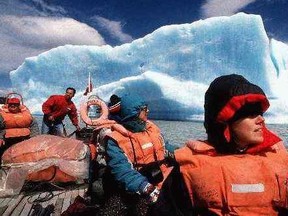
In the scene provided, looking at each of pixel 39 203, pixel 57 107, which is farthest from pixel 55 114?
pixel 39 203

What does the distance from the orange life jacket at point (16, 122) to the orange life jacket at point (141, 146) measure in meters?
4.35

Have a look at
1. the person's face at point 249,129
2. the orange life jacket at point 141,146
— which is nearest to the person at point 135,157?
the orange life jacket at point 141,146

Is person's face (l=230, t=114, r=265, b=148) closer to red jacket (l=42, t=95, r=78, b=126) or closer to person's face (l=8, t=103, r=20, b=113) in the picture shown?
person's face (l=8, t=103, r=20, b=113)

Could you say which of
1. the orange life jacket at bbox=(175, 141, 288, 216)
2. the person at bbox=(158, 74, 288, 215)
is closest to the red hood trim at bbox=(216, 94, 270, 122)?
the person at bbox=(158, 74, 288, 215)

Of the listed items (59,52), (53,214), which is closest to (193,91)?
(59,52)

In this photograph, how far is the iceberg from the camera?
28.0 metres

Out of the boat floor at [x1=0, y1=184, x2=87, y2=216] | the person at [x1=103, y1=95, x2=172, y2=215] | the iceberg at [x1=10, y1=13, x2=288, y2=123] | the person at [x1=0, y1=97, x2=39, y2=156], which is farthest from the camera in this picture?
the iceberg at [x1=10, y1=13, x2=288, y2=123]

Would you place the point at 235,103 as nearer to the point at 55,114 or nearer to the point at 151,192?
the point at 151,192

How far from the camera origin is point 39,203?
4371 millimetres

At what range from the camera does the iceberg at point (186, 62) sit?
1104 inches

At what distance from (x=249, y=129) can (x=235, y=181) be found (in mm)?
241

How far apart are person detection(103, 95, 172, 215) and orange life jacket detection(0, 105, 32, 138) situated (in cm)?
421

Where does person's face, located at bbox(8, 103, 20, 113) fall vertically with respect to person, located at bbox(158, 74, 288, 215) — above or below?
below

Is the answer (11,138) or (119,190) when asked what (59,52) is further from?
(119,190)
